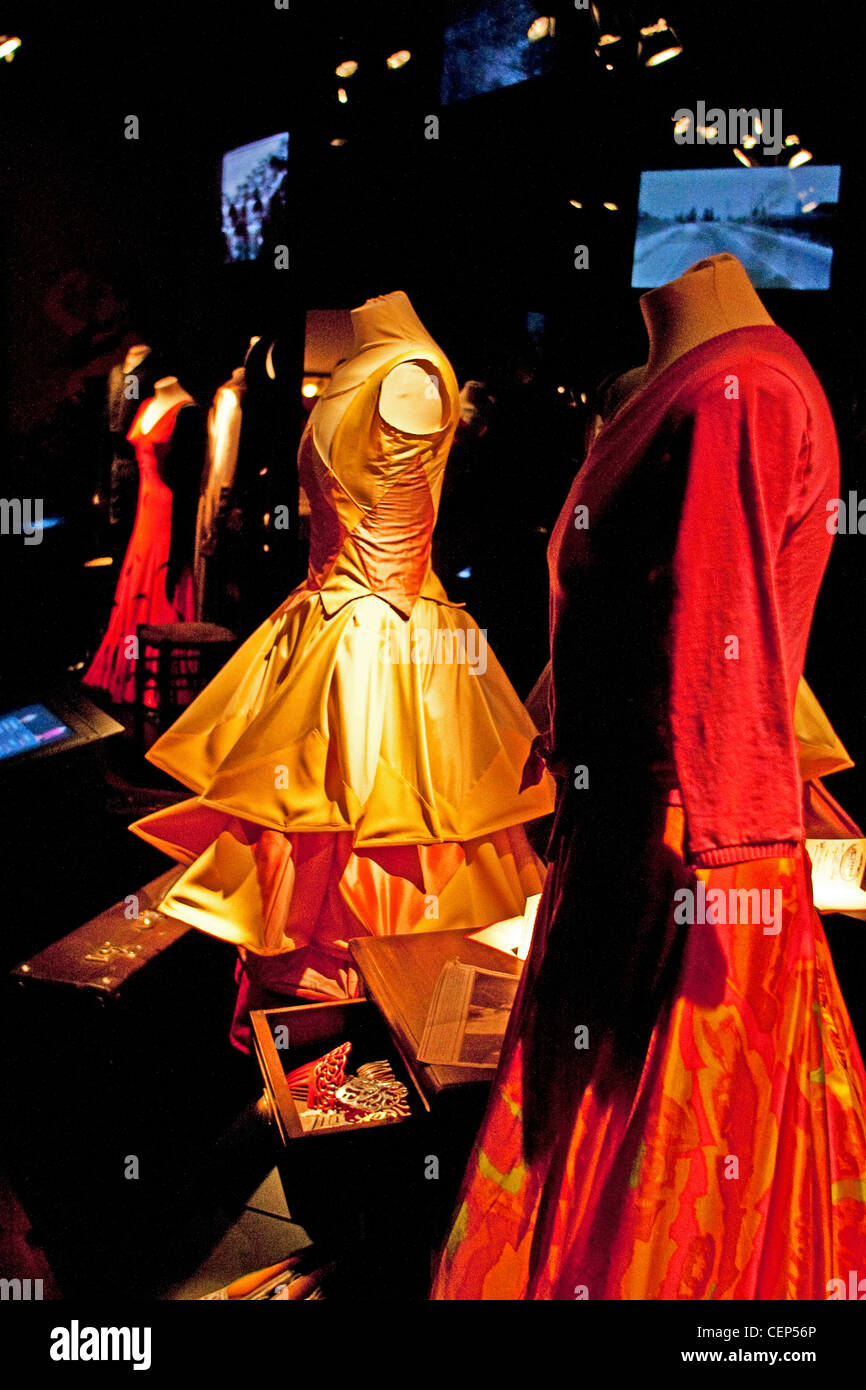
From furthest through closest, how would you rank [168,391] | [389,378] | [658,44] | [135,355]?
[168,391] < [135,355] < [389,378] < [658,44]

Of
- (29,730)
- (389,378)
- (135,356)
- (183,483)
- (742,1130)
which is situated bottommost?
(742,1130)

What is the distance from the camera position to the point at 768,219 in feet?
5.16

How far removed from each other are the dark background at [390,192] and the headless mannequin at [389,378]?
11 cm

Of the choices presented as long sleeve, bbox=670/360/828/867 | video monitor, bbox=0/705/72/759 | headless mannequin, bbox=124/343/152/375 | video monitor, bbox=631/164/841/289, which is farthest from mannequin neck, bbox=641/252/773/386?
headless mannequin, bbox=124/343/152/375

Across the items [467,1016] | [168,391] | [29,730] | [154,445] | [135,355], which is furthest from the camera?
[154,445]

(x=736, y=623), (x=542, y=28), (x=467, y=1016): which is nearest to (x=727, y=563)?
(x=736, y=623)

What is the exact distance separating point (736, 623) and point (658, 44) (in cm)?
115

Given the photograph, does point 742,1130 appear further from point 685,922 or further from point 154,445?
point 154,445

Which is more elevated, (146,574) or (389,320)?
(389,320)

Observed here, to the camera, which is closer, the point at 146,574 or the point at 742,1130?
the point at 742,1130

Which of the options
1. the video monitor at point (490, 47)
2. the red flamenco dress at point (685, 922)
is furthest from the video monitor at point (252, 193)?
the red flamenco dress at point (685, 922)

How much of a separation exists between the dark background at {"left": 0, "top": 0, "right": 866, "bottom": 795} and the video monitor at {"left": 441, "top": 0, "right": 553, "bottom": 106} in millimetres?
31

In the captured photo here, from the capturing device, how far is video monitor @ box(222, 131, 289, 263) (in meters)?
2.72

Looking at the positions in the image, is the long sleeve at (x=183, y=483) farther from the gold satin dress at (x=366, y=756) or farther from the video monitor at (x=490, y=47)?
the video monitor at (x=490, y=47)
